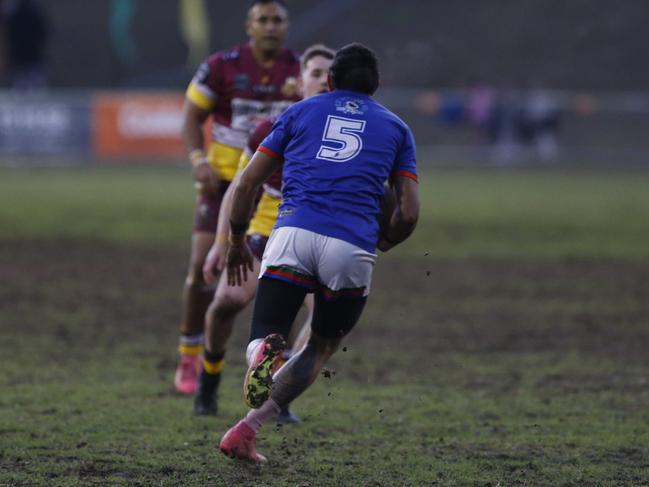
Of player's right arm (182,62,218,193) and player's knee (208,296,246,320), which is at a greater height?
player's right arm (182,62,218,193)

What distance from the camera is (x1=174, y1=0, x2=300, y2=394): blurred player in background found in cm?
813

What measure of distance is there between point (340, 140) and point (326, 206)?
31 cm

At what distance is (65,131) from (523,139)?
38.5 feet

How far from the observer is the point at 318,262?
18.9ft

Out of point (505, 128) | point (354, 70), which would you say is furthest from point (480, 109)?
point (354, 70)

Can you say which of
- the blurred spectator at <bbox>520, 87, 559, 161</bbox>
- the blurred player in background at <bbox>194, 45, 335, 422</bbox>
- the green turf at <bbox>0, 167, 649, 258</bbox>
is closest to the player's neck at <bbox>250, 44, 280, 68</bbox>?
the blurred player in background at <bbox>194, 45, 335, 422</bbox>

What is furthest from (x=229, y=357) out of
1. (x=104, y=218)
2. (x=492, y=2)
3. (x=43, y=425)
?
(x=492, y=2)

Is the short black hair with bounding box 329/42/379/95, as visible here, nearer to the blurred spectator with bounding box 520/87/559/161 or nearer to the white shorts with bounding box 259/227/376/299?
the white shorts with bounding box 259/227/376/299

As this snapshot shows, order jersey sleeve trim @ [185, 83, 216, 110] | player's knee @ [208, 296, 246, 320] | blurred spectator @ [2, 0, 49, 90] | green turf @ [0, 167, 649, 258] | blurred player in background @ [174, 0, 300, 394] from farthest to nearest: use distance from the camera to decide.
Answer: blurred spectator @ [2, 0, 49, 90]
green turf @ [0, 167, 649, 258]
jersey sleeve trim @ [185, 83, 216, 110]
blurred player in background @ [174, 0, 300, 394]
player's knee @ [208, 296, 246, 320]

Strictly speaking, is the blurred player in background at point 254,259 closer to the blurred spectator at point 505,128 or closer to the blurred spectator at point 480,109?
the blurred spectator at point 480,109

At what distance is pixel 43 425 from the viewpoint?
691 cm

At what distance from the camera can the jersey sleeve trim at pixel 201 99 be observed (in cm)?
824

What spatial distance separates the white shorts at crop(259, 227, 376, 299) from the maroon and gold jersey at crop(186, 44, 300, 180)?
2.46 metres

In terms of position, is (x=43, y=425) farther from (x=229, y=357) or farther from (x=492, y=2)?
(x=492, y=2)
